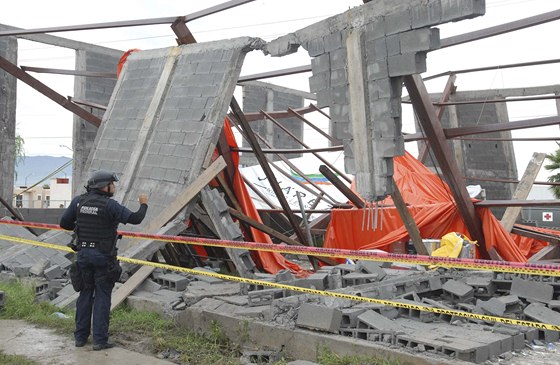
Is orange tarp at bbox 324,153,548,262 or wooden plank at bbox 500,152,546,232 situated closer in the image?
orange tarp at bbox 324,153,548,262

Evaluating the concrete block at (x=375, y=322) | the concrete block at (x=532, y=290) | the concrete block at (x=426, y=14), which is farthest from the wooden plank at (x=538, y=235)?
the concrete block at (x=375, y=322)

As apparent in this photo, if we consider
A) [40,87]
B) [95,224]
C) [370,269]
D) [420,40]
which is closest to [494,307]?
[370,269]

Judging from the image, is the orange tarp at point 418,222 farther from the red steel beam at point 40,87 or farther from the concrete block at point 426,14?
the red steel beam at point 40,87

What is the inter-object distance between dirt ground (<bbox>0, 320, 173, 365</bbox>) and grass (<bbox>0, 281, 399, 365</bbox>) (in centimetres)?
15

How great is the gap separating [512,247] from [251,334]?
6718 millimetres

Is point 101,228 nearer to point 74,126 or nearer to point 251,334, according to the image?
point 251,334

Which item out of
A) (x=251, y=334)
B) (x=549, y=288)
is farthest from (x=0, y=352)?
(x=549, y=288)

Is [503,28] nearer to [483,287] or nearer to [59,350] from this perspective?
[483,287]

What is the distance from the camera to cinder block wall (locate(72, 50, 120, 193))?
65.3 feet

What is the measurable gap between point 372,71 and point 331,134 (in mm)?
2406

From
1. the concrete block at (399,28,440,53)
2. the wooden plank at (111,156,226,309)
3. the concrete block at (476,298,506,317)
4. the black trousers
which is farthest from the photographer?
the wooden plank at (111,156,226,309)

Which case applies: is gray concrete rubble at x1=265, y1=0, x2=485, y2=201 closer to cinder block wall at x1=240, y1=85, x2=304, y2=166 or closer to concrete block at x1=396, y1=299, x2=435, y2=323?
concrete block at x1=396, y1=299, x2=435, y2=323

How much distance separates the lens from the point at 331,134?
9.80 meters

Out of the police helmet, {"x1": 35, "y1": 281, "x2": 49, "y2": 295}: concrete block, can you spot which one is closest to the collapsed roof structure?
{"x1": 35, "y1": 281, "x2": 49, "y2": 295}: concrete block
